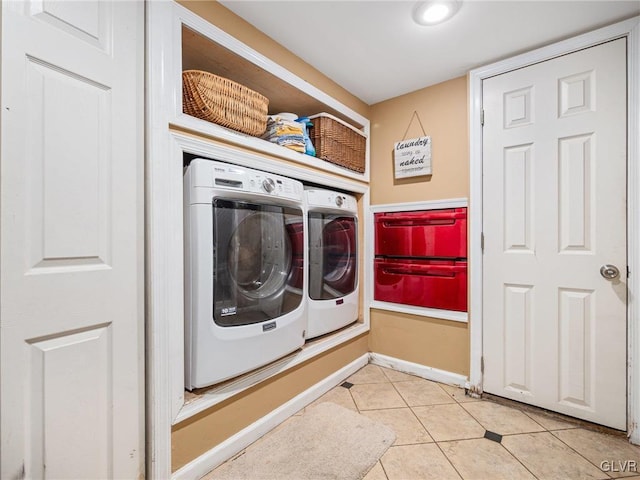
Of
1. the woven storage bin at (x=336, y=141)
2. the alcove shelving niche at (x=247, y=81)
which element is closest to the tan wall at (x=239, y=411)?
the alcove shelving niche at (x=247, y=81)

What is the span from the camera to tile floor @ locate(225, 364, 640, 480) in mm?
1314

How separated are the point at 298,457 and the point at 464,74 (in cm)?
262

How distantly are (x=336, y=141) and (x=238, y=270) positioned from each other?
1224mm

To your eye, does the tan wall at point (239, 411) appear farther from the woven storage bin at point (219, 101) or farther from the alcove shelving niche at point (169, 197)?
the woven storage bin at point (219, 101)

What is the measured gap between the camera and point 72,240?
3.17 ft

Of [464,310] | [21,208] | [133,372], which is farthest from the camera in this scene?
[464,310]

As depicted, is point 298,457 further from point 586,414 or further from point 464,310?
point 586,414

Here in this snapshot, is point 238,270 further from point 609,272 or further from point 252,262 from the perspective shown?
point 609,272

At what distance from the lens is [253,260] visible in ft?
4.86

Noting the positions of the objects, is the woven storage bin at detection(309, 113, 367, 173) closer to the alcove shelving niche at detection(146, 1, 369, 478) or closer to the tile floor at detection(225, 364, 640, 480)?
the alcove shelving niche at detection(146, 1, 369, 478)

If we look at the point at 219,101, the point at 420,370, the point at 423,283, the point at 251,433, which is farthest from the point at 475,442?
the point at 219,101

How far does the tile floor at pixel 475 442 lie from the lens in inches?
51.8

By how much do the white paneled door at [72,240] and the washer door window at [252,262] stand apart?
1.05 feet

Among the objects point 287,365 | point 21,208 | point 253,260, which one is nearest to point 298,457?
point 287,365
